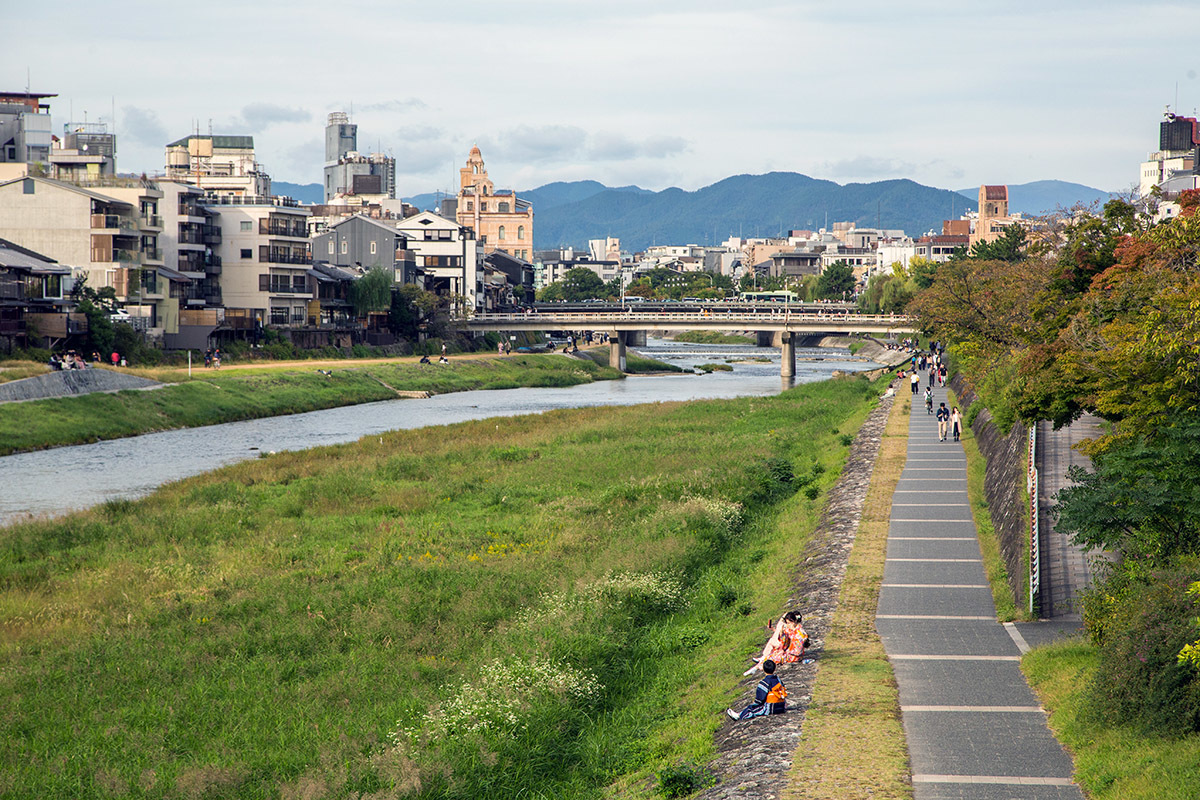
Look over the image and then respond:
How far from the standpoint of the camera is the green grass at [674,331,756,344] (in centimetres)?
18125

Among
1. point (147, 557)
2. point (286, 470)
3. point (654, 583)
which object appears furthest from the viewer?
point (286, 470)

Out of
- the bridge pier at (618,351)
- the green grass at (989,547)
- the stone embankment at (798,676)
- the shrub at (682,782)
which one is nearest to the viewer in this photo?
the stone embankment at (798,676)

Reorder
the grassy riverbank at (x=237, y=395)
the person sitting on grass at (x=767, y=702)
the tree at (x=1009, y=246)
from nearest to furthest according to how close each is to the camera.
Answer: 1. the person sitting on grass at (x=767, y=702)
2. the grassy riverbank at (x=237, y=395)
3. the tree at (x=1009, y=246)

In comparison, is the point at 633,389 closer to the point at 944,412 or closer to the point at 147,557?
the point at 944,412

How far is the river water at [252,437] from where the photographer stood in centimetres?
3697

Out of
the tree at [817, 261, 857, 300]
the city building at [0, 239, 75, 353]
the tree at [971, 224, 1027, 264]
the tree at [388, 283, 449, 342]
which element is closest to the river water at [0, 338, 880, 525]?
the city building at [0, 239, 75, 353]

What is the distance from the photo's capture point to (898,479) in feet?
106

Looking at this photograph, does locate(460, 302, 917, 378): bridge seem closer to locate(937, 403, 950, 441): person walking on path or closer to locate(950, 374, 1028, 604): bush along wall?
locate(937, 403, 950, 441): person walking on path

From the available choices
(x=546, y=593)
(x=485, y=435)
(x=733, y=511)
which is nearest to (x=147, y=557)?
(x=546, y=593)

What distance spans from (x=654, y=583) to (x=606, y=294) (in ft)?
582

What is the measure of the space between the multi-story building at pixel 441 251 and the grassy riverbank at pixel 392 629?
8549cm

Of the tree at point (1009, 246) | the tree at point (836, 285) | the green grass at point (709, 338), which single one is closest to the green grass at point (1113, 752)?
the tree at point (1009, 246)

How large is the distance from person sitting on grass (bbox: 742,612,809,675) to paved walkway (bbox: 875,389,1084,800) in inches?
52.3

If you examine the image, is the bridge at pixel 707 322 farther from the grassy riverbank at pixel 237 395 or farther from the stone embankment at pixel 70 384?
the stone embankment at pixel 70 384
